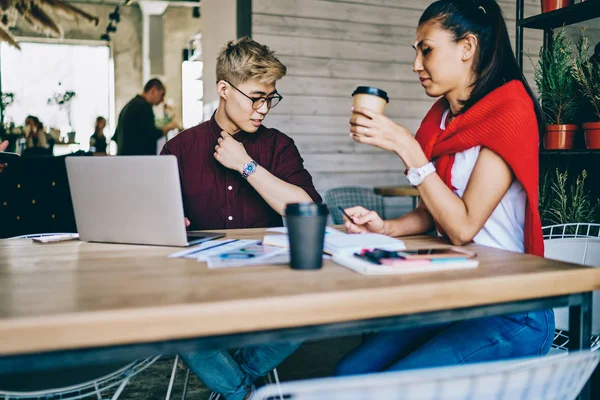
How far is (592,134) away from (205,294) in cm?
201

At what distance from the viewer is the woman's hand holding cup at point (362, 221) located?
5.27ft

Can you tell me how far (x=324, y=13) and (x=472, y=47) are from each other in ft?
10.4

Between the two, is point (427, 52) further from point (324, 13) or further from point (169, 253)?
point (324, 13)

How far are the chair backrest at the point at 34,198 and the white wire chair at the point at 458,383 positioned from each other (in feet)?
9.85

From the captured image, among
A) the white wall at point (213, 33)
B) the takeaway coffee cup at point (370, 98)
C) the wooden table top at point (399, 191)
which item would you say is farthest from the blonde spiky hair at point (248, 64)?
the white wall at point (213, 33)

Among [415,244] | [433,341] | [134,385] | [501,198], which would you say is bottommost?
[134,385]

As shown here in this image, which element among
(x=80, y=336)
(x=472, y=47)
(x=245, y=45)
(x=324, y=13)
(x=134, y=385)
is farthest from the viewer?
(x=324, y=13)

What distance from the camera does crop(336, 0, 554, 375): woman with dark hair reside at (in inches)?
50.7

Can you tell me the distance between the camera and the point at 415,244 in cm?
149

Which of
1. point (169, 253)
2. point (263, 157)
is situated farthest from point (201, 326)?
point (263, 157)

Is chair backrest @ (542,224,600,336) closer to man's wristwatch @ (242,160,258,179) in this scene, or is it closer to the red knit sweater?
the red knit sweater

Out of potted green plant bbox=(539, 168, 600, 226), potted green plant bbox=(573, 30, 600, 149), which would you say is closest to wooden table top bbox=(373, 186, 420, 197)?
potted green plant bbox=(539, 168, 600, 226)

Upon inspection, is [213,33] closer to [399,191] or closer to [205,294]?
[399,191]

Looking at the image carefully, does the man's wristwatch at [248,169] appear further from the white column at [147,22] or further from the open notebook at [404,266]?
the white column at [147,22]
